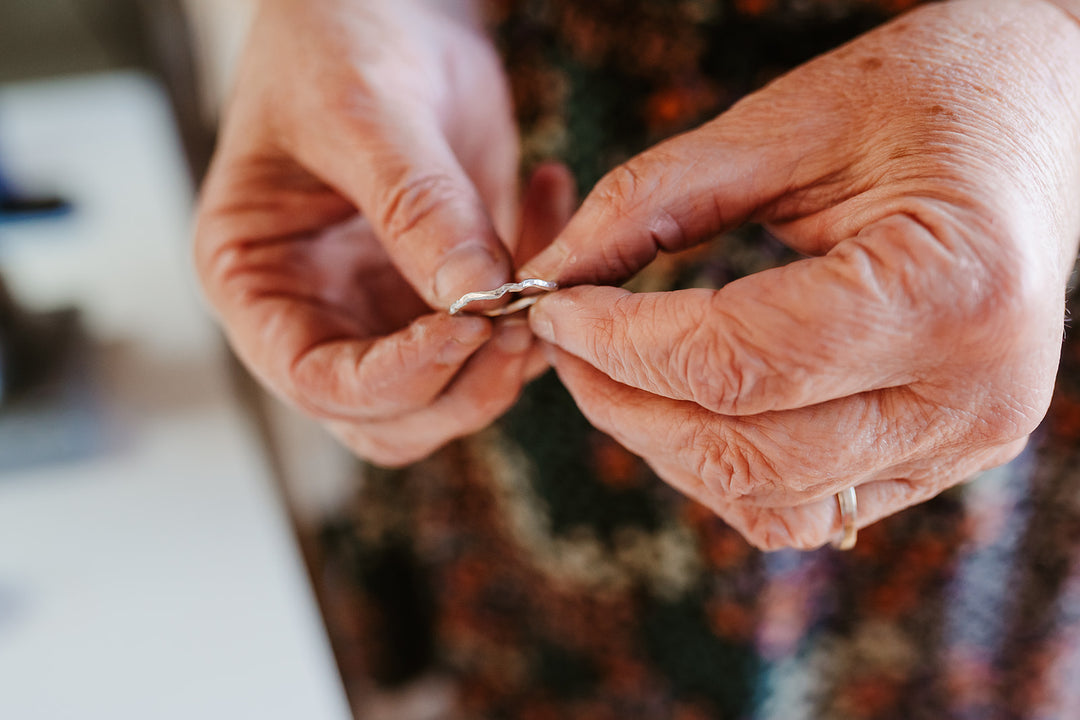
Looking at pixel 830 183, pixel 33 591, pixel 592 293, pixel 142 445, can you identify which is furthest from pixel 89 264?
pixel 830 183

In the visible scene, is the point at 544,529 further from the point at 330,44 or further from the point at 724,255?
the point at 330,44

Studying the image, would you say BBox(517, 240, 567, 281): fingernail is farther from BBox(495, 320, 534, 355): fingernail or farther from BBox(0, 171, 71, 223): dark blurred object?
BBox(0, 171, 71, 223): dark blurred object

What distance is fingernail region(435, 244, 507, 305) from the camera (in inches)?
19.8

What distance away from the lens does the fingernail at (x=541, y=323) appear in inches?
19.7

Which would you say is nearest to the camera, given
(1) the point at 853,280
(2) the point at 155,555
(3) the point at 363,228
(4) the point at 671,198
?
(1) the point at 853,280

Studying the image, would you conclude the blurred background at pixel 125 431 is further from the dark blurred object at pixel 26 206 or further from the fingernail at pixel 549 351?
the fingernail at pixel 549 351

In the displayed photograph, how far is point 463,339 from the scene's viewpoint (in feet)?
1.63

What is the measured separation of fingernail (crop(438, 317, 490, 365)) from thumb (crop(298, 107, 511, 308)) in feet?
0.08

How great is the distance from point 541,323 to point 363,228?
31cm

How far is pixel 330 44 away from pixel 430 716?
1.25m

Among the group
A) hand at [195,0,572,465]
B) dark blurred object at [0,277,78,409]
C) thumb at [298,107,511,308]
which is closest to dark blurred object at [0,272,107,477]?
dark blurred object at [0,277,78,409]

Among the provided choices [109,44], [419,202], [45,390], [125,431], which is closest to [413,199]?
[419,202]

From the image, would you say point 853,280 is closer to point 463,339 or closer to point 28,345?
point 463,339

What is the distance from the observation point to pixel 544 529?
36.5 inches
